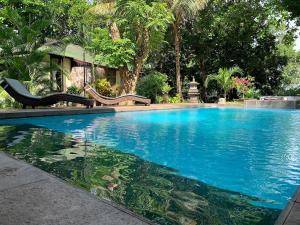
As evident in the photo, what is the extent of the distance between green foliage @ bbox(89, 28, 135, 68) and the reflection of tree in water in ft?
44.3

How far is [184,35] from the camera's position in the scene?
28.5m

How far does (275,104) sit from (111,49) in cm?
1095

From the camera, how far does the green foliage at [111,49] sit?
1969 centimetres

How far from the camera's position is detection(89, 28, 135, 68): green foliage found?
1969 cm

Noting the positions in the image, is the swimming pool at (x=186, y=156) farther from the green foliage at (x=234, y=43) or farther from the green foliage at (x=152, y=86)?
the green foliage at (x=234, y=43)

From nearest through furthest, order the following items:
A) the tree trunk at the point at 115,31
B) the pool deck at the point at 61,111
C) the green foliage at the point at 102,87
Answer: the pool deck at the point at 61,111 < the green foliage at the point at 102,87 < the tree trunk at the point at 115,31

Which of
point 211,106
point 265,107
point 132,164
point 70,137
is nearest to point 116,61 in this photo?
point 211,106

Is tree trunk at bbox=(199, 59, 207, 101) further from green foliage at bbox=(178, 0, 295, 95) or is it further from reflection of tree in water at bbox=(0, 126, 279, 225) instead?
reflection of tree in water at bbox=(0, 126, 279, 225)

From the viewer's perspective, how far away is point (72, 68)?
75.7 feet

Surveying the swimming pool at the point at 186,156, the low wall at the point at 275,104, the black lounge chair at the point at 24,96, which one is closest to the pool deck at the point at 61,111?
the black lounge chair at the point at 24,96

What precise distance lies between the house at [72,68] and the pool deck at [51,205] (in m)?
13.5

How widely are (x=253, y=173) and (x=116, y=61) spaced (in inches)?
626

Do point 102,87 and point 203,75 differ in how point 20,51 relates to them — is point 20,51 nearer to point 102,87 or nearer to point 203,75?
point 102,87

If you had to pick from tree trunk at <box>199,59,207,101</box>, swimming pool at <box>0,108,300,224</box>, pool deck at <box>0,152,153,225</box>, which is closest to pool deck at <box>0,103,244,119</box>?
swimming pool at <box>0,108,300,224</box>
